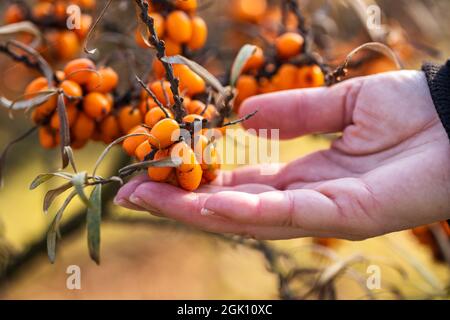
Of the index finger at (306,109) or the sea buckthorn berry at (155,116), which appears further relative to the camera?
the index finger at (306,109)

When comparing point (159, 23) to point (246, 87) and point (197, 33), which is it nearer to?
point (197, 33)

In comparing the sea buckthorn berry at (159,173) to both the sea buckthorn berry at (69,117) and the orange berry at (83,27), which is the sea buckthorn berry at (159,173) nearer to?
the sea buckthorn berry at (69,117)

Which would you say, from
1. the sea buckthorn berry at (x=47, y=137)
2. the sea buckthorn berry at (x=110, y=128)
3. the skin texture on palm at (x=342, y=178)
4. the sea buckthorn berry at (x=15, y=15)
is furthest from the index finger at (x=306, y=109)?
the sea buckthorn berry at (x=15, y=15)

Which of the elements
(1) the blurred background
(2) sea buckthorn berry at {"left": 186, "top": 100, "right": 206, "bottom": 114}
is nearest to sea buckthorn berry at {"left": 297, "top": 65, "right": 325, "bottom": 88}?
(1) the blurred background

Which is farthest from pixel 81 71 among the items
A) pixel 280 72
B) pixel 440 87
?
pixel 440 87

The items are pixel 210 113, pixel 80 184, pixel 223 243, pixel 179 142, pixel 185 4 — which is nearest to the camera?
pixel 80 184

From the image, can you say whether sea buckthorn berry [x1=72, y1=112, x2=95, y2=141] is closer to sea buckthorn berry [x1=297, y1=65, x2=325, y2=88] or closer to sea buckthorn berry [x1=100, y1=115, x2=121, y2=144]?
sea buckthorn berry [x1=100, y1=115, x2=121, y2=144]
